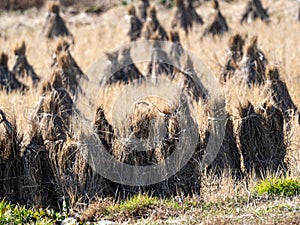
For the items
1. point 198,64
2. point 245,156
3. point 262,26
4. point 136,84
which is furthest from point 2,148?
point 262,26

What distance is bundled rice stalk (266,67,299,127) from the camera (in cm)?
855

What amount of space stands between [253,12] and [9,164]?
1233cm

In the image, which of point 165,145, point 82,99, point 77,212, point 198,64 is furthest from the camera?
point 198,64

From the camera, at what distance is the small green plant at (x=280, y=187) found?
20.2 ft

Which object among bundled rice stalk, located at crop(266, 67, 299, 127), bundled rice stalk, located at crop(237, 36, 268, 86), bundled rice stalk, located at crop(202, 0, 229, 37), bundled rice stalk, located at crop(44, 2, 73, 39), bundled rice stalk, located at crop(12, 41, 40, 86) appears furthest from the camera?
bundled rice stalk, located at crop(44, 2, 73, 39)

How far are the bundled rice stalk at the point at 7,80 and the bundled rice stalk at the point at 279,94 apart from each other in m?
4.88

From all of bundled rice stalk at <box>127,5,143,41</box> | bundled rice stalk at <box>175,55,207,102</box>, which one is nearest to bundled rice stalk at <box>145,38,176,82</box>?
bundled rice stalk at <box>175,55,207,102</box>

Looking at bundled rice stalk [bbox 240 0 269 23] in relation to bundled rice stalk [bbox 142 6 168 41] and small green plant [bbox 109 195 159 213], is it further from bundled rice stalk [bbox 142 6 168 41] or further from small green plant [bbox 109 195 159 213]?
small green plant [bbox 109 195 159 213]

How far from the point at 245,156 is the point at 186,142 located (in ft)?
2.56

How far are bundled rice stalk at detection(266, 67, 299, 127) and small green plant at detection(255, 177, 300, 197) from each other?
2273mm

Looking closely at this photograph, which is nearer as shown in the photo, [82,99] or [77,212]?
[77,212]

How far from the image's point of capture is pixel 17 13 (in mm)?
21812

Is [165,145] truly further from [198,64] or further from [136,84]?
[198,64]

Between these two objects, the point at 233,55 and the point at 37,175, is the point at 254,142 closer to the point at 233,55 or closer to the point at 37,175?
the point at 37,175
